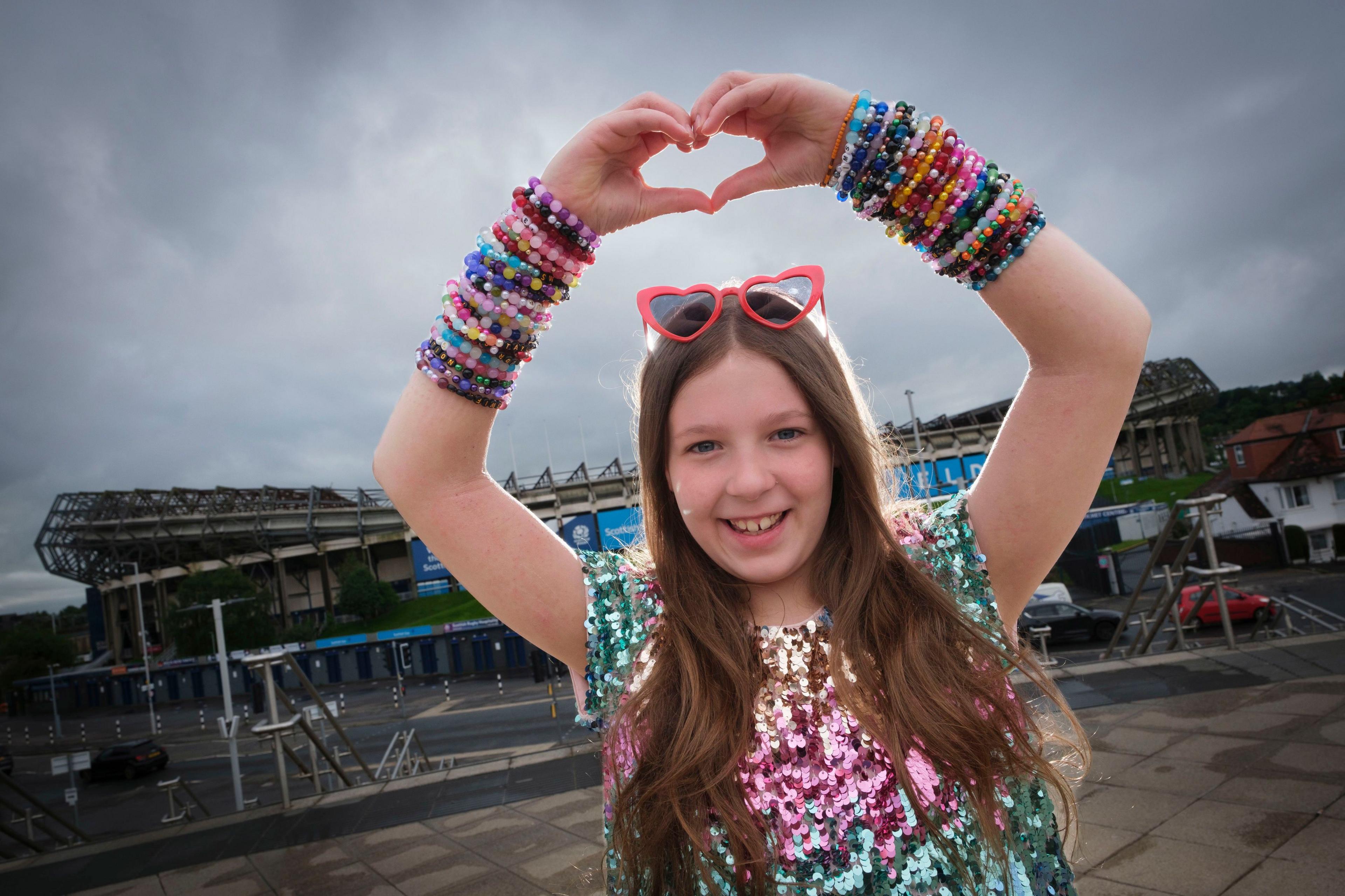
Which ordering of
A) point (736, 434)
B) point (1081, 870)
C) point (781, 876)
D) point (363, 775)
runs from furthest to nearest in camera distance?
point (363, 775)
point (1081, 870)
point (736, 434)
point (781, 876)

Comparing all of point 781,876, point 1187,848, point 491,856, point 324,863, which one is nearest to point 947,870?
point 781,876

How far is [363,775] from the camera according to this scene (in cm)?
1253

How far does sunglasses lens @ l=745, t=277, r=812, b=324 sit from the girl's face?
0.11 meters

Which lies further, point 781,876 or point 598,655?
point 598,655

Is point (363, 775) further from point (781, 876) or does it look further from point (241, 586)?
point (241, 586)

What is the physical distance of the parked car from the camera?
605 inches

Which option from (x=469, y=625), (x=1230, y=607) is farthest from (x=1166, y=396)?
(x=469, y=625)

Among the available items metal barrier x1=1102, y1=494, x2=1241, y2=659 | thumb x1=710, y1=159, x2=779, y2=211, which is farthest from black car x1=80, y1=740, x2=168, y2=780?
thumb x1=710, y1=159, x2=779, y2=211

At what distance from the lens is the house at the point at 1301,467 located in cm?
3156

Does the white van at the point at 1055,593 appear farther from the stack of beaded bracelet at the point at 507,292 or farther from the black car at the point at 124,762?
the black car at the point at 124,762

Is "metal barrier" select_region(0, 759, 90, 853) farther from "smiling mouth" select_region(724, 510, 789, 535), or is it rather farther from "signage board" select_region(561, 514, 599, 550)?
"signage board" select_region(561, 514, 599, 550)

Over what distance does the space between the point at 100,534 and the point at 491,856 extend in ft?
187

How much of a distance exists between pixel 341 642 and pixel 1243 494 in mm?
46375

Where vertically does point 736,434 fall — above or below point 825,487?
above
